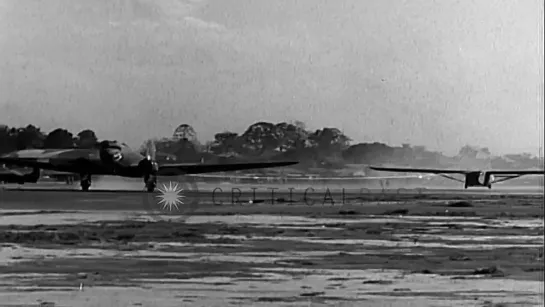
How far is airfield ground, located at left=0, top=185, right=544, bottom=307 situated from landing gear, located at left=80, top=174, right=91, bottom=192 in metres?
0.03

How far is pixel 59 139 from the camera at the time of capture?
2707 millimetres

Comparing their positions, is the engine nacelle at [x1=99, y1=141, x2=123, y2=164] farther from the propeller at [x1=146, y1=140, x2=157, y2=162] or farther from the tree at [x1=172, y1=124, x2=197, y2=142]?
the tree at [x1=172, y1=124, x2=197, y2=142]

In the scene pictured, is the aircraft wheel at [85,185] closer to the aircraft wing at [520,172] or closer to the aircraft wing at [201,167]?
the aircraft wing at [201,167]

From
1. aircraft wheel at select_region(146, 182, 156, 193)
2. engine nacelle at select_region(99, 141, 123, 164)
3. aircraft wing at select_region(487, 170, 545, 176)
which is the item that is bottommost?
aircraft wheel at select_region(146, 182, 156, 193)

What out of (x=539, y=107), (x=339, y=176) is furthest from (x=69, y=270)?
(x=539, y=107)

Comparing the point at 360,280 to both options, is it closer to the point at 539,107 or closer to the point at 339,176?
the point at 339,176

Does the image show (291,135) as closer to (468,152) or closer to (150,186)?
(150,186)

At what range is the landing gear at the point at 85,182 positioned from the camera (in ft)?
9.03

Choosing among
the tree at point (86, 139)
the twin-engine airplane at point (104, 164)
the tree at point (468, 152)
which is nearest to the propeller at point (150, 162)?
the twin-engine airplane at point (104, 164)

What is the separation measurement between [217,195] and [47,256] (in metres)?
0.77

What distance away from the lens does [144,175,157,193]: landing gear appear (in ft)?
9.14

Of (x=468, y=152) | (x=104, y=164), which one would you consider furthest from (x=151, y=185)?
(x=468, y=152)

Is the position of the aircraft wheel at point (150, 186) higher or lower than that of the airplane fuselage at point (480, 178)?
lower

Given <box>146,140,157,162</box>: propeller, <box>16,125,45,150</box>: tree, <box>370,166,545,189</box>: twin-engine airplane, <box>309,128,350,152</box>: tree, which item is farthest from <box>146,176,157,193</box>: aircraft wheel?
<box>370,166,545,189</box>: twin-engine airplane
